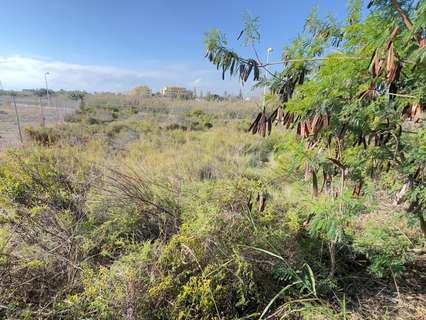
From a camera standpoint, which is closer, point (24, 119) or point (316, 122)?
point (316, 122)

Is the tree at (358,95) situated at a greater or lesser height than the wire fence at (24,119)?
greater

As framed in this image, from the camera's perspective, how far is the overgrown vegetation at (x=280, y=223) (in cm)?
133

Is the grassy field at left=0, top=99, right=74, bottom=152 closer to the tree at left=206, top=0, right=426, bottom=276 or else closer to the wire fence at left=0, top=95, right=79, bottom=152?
→ the wire fence at left=0, top=95, right=79, bottom=152

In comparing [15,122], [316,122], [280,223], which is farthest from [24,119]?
[316,122]

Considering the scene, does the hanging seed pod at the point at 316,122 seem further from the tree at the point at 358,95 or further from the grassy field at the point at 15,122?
the grassy field at the point at 15,122

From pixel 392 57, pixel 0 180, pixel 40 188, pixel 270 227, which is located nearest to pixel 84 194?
pixel 40 188

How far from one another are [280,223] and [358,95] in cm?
163

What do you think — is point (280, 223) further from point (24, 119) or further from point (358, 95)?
point (24, 119)

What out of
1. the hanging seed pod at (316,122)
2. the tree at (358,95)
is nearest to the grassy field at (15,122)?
the tree at (358,95)

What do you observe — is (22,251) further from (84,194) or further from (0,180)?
(0,180)

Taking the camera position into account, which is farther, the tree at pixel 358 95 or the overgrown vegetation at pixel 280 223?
the overgrown vegetation at pixel 280 223

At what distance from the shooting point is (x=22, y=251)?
217 centimetres

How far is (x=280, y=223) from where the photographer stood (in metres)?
2.61

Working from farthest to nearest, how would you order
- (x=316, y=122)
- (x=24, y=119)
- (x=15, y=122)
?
1. (x=24, y=119)
2. (x=15, y=122)
3. (x=316, y=122)
